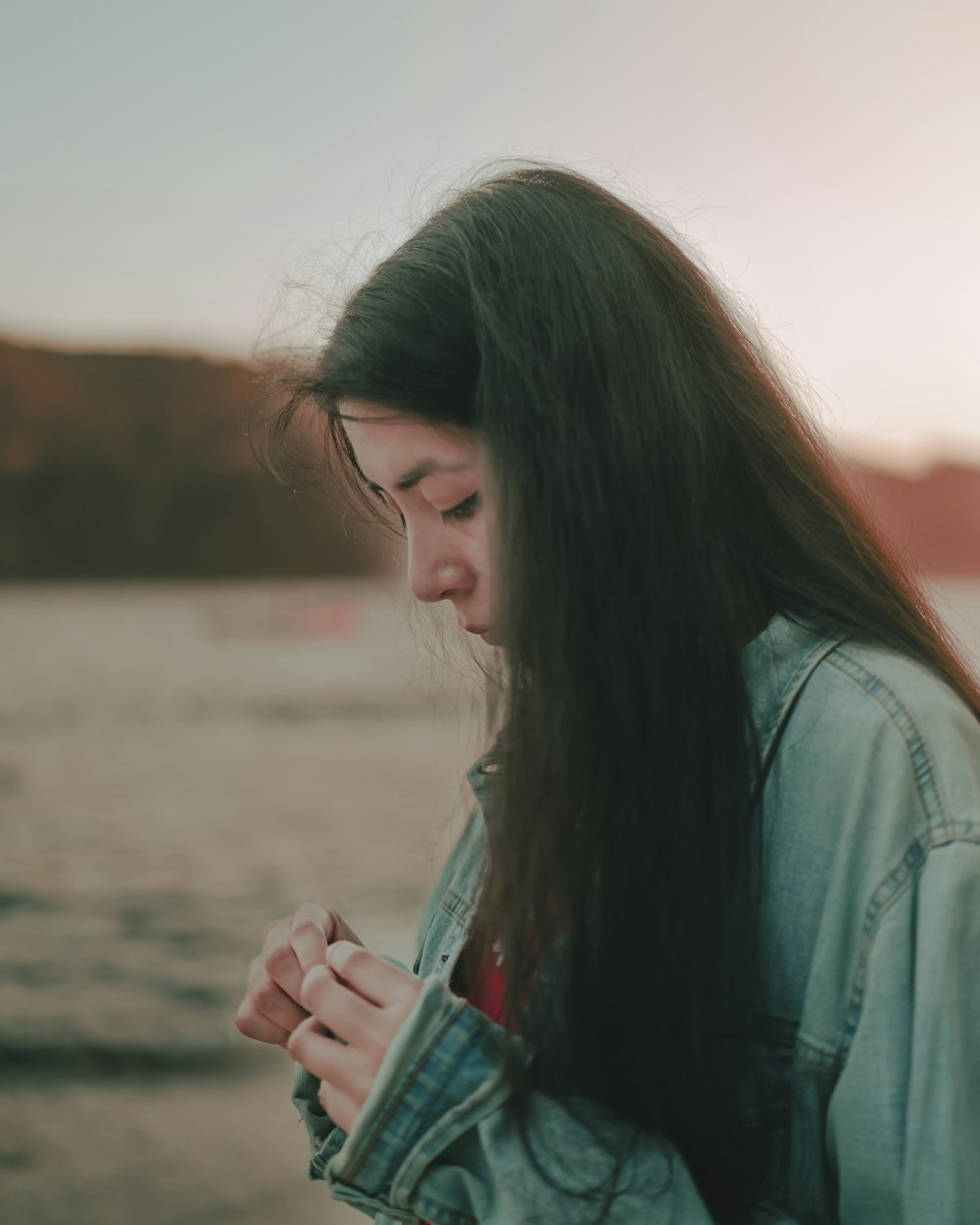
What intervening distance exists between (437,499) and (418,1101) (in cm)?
56

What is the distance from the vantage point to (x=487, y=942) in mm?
1205

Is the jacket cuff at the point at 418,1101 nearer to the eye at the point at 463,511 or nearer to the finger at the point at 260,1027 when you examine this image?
the finger at the point at 260,1027

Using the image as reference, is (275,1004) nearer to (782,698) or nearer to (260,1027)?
(260,1027)

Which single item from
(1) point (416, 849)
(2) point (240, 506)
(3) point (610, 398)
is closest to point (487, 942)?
(3) point (610, 398)

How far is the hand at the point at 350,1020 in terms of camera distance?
0.98m

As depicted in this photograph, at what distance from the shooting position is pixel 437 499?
1157 mm

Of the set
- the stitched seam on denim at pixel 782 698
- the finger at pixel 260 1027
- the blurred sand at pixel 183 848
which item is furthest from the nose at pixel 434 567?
the finger at pixel 260 1027

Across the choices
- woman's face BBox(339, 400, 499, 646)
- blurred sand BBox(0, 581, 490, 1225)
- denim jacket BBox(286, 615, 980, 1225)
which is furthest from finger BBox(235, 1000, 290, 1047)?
woman's face BBox(339, 400, 499, 646)

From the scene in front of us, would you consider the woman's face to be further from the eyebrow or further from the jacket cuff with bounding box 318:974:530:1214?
the jacket cuff with bounding box 318:974:530:1214

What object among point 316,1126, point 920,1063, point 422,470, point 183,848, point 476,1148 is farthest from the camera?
point 183,848

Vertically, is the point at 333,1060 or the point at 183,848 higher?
the point at 333,1060

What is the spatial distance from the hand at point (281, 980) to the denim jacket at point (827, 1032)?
0.22 m

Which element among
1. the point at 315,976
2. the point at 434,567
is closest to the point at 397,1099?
the point at 315,976

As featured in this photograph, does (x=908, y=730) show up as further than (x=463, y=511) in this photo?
No
